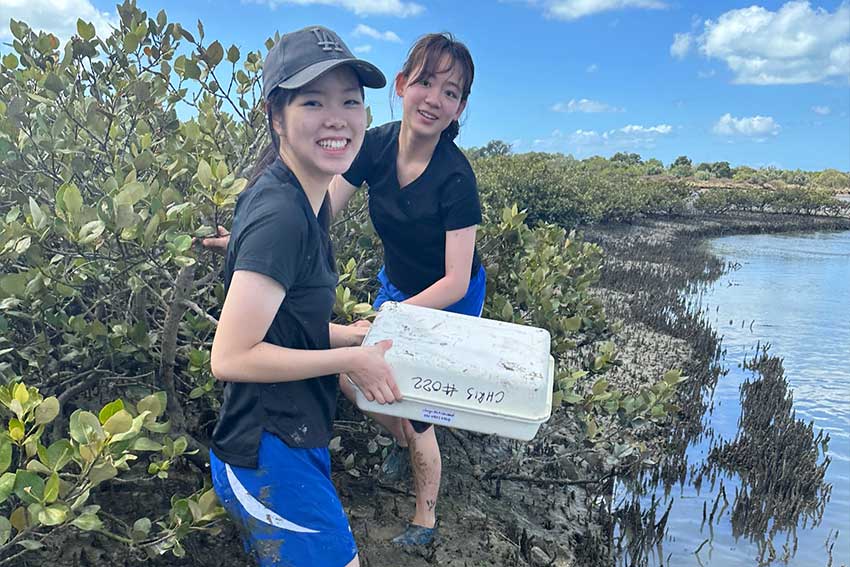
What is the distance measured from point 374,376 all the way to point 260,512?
1.35ft

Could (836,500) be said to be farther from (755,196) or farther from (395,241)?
(755,196)

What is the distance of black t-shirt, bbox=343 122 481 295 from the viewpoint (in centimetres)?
225

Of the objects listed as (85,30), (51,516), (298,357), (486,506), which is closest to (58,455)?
(51,516)

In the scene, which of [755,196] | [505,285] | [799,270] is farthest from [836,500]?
[755,196]

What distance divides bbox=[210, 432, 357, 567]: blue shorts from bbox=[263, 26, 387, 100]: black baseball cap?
81 centimetres

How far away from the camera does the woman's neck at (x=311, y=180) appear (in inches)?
60.8

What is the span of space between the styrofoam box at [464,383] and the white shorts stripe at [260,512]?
1.06 feet

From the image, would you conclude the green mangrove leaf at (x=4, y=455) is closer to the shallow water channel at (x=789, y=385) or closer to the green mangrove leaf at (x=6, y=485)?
the green mangrove leaf at (x=6, y=485)

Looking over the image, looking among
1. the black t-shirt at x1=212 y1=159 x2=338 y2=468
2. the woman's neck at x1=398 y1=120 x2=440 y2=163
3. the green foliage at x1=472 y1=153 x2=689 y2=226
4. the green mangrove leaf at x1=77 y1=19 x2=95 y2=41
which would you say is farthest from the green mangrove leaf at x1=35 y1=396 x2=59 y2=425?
the green foliage at x1=472 y1=153 x2=689 y2=226

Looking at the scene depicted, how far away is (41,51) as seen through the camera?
292 centimetres

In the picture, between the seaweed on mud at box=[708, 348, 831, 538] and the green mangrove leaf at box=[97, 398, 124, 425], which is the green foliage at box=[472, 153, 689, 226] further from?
the green mangrove leaf at box=[97, 398, 124, 425]

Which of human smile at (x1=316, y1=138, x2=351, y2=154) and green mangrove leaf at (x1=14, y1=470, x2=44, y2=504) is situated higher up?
human smile at (x1=316, y1=138, x2=351, y2=154)

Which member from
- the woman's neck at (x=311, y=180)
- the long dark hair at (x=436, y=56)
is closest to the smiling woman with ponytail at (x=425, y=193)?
the long dark hair at (x=436, y=56)

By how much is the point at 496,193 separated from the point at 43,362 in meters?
8.72
